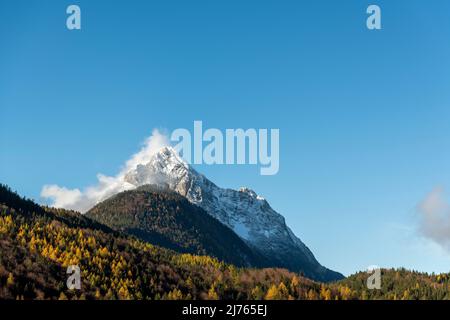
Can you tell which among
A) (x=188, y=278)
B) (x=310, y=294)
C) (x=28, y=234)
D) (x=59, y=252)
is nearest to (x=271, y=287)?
(x=310, y=294)

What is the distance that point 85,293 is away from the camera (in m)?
135

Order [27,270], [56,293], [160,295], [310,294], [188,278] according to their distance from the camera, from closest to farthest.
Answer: [56,293] < [27,270] < [160,295] < [310,294] < [188,278]

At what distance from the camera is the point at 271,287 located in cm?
17312

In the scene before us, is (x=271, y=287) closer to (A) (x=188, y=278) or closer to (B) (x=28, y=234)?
(A) (x=188, y=278)

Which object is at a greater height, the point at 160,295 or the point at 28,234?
the point at 28,234

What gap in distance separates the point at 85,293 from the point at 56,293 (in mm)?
8680

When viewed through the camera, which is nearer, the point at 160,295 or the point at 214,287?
the point at 160,295
